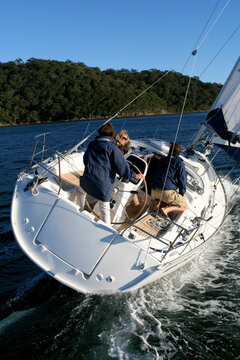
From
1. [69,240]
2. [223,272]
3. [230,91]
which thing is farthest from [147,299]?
[230,91]

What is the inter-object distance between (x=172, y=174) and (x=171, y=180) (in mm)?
112

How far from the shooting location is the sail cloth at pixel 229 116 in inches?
268

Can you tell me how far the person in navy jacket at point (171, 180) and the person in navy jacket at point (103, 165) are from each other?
3.26 ft

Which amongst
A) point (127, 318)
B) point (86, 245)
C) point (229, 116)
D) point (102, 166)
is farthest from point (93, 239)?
point (229, 116)

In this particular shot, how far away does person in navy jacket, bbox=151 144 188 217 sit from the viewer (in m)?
4.36

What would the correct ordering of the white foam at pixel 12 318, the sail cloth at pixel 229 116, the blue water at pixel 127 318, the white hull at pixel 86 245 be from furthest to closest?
the sail cloth at pixel 229 116 < the white foam at pixel 12 318 < the white hull at pixel 86 245 < the blue water at pixel 127 318

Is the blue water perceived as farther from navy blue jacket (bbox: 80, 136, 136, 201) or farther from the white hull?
navy blue jacket (bbox: 80, 136, 136, 201)

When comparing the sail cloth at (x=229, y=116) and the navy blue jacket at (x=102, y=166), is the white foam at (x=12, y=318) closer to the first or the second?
the navy blue jacket at (x=102, y=166)

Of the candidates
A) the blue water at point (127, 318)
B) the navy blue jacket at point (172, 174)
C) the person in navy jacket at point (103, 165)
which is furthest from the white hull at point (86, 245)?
the navy blue jacket at point (172, 174)

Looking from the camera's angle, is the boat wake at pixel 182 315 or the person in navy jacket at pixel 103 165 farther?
the person in navy jacket at pixel 103 165

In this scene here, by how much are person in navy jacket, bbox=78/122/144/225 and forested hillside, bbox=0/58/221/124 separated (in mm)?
57686

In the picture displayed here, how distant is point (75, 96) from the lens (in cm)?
7012

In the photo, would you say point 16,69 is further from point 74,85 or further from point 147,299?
point 147,299

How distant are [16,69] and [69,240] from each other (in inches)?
3513
